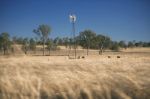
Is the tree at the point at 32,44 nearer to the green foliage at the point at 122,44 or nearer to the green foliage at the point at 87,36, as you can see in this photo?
the green foliage at the point at 87,36

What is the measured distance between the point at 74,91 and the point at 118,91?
0.66m

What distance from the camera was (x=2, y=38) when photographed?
67562mm

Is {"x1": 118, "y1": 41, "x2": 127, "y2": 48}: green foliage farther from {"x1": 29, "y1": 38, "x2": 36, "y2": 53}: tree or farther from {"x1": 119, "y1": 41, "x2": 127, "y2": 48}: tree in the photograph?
{"x1": 29, "y1": 38, "x2": 36, "y2": 53}: tree

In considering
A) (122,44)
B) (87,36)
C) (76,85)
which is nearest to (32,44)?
(87,36)

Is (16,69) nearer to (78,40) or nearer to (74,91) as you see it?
(74,91)

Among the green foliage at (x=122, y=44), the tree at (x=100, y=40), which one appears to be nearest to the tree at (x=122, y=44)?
the green foliage at (x=122, y=44)

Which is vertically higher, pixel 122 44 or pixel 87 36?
pixel 87 36

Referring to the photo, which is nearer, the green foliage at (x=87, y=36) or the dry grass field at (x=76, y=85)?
the dry grass field at (x=76, y=85)

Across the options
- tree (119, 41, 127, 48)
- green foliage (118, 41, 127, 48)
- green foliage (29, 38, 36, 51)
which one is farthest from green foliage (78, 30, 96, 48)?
tree (119, 41, 127, 48)

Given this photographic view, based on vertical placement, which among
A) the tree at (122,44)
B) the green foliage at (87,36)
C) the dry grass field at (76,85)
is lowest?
the tree at (122,44)

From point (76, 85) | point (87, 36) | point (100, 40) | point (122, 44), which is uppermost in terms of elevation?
point (87, 36)

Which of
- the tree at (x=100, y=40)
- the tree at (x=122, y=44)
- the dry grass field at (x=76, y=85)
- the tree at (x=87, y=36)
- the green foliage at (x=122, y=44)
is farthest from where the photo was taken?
the tree at (x=122, y=44)

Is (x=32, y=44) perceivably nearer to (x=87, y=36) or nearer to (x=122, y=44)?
(x=87, y=36)

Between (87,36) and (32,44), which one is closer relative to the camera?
(87,36)
